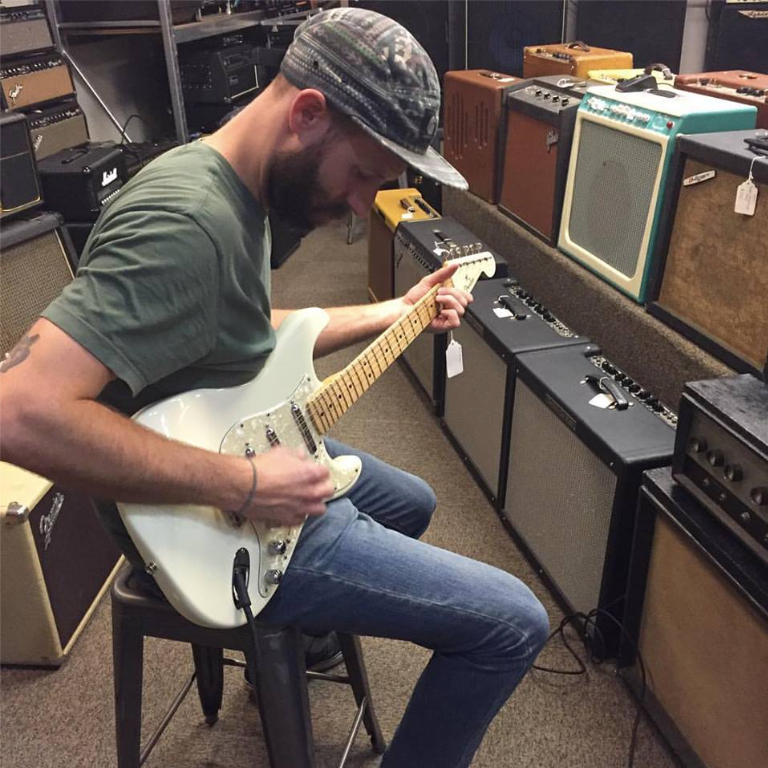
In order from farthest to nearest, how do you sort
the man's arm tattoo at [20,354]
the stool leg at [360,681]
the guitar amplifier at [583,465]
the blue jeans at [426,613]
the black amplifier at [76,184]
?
the black amplifier at [76,184]
the guitar amplifier at [583,465]
the stool leg at [360,681]
the blue jeans at [426,613]
the man's arm tattoo at [20,354]

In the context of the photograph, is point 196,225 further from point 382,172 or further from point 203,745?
point 203,745

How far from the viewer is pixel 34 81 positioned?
7.56ft

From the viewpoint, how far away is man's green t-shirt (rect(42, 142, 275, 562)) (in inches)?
29.1

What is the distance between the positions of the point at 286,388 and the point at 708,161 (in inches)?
34.3

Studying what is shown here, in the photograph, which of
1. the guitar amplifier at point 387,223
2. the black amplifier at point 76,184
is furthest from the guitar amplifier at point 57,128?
the guitar amplifier at point 387,223

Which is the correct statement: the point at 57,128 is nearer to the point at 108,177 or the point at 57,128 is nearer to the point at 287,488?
the point at 108,177

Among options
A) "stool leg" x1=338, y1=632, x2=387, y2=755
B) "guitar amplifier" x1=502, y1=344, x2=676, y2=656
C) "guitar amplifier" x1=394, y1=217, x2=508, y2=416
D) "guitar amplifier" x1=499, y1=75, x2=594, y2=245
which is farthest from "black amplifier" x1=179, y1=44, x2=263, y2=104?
"stool leg" x1=338, y1=632, x2=387, y2=755

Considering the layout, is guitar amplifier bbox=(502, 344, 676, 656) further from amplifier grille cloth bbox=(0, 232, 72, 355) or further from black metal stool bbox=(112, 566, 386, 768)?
amplifier grille cloth bbox=(0, 232, 72, 355)

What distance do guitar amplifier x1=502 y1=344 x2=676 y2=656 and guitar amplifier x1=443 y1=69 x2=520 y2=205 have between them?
32.1 inches

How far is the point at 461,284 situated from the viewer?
139 cm

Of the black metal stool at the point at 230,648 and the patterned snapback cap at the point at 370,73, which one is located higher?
the patterned snapback cap at the point at 370,73

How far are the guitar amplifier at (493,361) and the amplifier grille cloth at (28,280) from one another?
3.40 ft

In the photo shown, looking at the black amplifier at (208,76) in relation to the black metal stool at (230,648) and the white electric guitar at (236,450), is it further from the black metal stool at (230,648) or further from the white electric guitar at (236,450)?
the black metal stool at (230,648)

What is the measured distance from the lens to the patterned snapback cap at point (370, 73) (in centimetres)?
86
